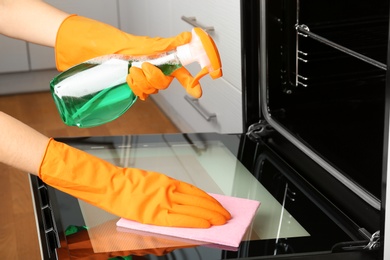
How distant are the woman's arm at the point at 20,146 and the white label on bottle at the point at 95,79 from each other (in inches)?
3.5

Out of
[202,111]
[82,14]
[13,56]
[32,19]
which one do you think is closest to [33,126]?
[13,56]

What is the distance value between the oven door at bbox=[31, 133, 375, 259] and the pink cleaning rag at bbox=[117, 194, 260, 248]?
11 mm

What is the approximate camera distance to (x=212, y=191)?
115 centimetres

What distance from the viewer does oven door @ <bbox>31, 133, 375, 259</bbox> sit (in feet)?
3.06

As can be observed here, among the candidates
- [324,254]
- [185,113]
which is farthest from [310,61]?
[185,113]

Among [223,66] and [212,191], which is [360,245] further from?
[223,66]

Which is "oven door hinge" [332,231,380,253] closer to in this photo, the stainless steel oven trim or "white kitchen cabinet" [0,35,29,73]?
the stainless steel oven trim

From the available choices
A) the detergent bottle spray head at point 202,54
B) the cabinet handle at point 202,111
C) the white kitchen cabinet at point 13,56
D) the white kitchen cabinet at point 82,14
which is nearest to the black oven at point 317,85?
the detergent bottle spray head at point 202,54

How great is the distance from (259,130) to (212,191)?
0.76ft

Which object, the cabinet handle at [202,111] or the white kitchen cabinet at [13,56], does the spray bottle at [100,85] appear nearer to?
the cabinet handle at [202,111]

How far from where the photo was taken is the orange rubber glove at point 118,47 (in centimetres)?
101

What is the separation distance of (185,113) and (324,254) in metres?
1.66

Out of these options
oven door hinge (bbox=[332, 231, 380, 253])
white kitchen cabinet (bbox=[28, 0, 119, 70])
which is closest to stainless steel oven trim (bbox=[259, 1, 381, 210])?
oven door hinge (bbox=[332, 231, 380, 253])

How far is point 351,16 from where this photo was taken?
1.43 metres
